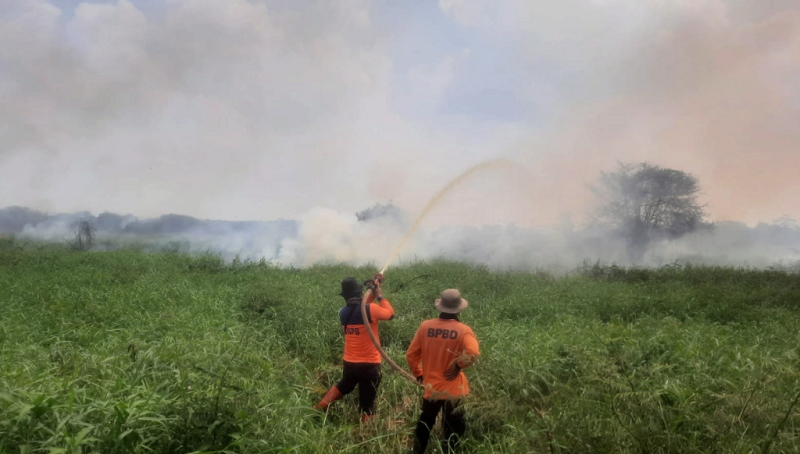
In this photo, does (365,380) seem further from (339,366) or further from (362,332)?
(339,366)

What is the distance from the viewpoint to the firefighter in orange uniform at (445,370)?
13.4 ft

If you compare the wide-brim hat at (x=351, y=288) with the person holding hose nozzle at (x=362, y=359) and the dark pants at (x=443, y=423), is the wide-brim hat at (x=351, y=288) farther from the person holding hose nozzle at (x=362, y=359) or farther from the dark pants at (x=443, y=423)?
the dark pants at (x=443, y=423)

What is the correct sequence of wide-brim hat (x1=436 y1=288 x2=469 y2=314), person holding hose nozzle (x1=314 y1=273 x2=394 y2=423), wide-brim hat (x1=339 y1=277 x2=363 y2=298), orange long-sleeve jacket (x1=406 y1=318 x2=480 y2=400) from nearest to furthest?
orange long-sleeve jacket (x1=406 y1=318 x2=480 y2=400) < wide-brim hat (x1=436 y1=288 x2=469 y2=314) < person holding hose nozzle (x1=314 y1=273 x2=394 y2=423) < wide-brim hat (x1=339 y1=277 x2=363 y2=298)

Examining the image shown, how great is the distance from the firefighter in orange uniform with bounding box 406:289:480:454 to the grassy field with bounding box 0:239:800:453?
186mm

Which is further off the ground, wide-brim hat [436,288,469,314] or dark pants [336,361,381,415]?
wide-brim hat [436,288,469,314]

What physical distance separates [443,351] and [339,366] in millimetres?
2972

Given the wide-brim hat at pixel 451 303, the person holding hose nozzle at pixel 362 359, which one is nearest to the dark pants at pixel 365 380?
the person holding hose nozzle at pixel 362 359

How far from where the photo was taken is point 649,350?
18.3 ft

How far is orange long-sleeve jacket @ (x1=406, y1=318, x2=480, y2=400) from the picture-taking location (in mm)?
4062

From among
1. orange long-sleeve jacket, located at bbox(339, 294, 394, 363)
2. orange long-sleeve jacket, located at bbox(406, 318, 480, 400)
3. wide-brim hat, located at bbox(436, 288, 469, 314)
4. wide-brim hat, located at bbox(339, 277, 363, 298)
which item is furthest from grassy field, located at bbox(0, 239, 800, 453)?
wide-brim hat, located at bbox(339, 277, 363, 298)

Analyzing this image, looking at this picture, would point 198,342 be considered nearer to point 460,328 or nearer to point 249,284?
point 460,328

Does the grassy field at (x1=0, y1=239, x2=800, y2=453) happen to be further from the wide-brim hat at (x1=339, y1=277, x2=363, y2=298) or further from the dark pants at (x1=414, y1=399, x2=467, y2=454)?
the wide-brim hat at (x1=339, y1=277, x2=363, y2=298)

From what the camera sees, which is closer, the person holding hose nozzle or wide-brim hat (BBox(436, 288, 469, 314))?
wide-brim hat (BBox(436, 288, 469, 314))

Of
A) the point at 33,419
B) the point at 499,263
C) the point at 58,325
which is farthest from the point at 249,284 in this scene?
the point at 499,263
